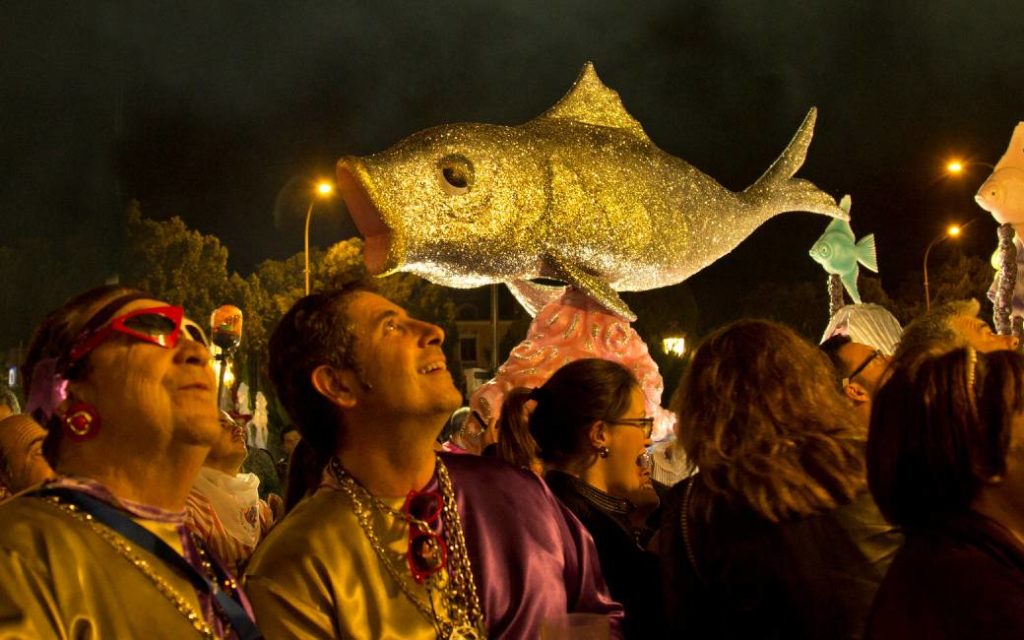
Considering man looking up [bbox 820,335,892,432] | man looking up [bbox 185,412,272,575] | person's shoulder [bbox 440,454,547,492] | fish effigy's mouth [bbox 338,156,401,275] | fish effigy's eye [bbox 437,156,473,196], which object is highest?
fish effigy's eye [bbox 437,156,473,196]

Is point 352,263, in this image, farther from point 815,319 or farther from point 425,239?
point 425,239

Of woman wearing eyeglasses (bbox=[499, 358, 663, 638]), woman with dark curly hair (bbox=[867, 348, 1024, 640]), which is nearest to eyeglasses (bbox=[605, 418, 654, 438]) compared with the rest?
woman wearing eyeglasses (bbox=[499, 358, 663, 638])

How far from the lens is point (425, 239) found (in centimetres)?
639

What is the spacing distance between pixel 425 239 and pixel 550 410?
2.85 meters

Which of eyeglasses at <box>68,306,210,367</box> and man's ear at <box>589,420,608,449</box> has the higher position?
eyeglasses at <box>68,306,210,367</box>

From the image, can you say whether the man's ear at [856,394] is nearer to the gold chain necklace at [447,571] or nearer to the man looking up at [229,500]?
the gold chain necklace at [447,571]

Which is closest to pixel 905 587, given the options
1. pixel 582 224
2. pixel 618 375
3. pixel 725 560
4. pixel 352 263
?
pixel 725 560

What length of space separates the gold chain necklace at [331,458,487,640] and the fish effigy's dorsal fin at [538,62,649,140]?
17.0 feet

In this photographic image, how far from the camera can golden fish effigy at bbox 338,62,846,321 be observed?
20.7 ft

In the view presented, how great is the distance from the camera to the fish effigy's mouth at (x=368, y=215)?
6.17 meters

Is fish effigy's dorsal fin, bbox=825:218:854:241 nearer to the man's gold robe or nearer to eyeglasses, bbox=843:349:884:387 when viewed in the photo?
eyeglasses, bbox=843:349:884:387

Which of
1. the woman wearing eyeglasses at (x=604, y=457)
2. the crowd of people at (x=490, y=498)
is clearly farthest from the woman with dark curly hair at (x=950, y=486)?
the woman wearing eyeglasses at (x=604, y=457)

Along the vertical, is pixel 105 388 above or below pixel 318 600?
above

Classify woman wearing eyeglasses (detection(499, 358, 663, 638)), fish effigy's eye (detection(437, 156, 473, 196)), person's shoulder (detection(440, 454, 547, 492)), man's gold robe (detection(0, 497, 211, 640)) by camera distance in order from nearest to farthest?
man's gold robe (detection(0, 497, 211, 640))
person's shoulder (detection(440, 454, 547, 492))
woman wearing eyeglasses (detection(499, 358, 663, 638))
fish effigy's eye (detection(437, 156, 473, 196))
